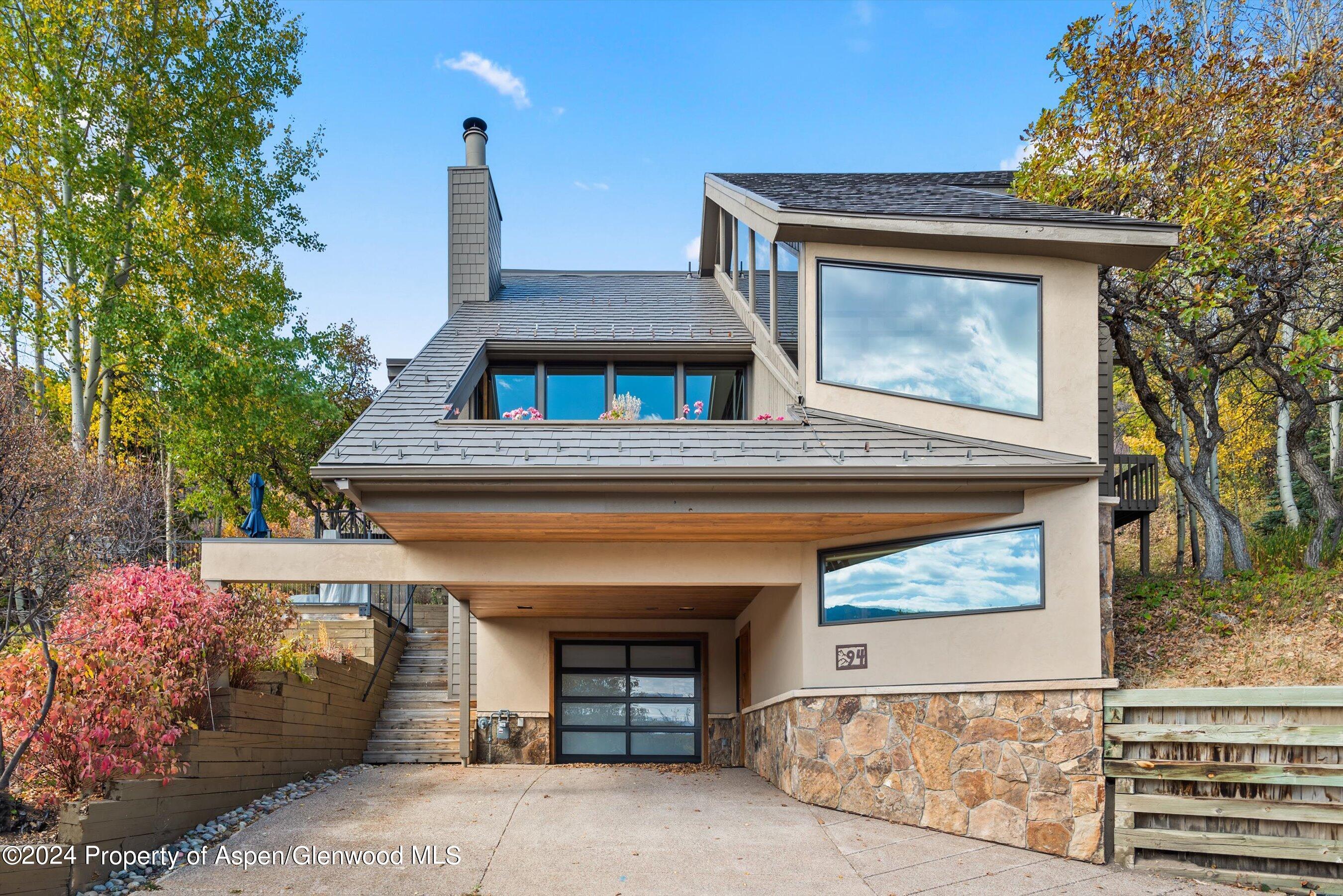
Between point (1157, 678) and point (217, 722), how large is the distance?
7787mm

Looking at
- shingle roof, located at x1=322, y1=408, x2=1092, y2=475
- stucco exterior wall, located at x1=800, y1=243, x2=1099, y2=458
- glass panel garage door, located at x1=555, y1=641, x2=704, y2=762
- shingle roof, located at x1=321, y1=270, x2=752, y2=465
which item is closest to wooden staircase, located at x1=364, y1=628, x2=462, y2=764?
glass panel garage door, located at x1=555, y1=641, x2=704, y2=762

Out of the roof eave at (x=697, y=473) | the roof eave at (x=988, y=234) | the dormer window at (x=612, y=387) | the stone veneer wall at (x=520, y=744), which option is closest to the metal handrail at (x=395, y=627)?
the stone veneer wall at (x=520, y=744)

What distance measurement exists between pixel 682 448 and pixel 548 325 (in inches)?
221

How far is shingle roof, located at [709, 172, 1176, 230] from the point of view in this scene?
23.9ft

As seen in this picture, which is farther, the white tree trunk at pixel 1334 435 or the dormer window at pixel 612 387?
the white tree trunk at pixel 1334 435

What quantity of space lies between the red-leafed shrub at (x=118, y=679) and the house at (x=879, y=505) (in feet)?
4.73

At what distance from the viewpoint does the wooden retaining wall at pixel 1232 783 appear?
569 centimetres

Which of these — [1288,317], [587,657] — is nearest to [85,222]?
[587,657]

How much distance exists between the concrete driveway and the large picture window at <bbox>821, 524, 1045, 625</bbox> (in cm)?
184

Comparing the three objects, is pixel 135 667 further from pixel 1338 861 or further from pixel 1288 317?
pixel 1288 317

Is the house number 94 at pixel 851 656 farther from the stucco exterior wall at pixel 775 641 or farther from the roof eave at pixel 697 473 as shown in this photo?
the roof eave at pixel 697 473

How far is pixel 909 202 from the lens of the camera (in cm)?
838

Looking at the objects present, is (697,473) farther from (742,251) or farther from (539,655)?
(539,655)

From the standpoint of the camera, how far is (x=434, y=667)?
15234mm
